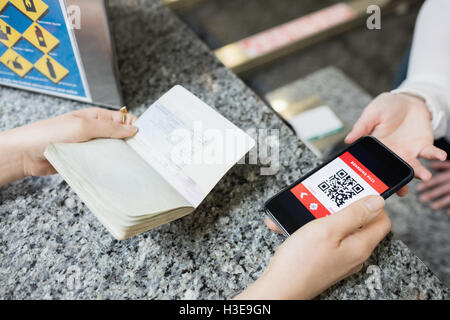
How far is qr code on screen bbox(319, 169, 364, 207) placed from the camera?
56 centimetres

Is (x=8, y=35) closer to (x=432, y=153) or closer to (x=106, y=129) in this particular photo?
(x=106, y=129)

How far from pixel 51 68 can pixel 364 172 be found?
0.62 m

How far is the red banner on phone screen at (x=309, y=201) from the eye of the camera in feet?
1.83

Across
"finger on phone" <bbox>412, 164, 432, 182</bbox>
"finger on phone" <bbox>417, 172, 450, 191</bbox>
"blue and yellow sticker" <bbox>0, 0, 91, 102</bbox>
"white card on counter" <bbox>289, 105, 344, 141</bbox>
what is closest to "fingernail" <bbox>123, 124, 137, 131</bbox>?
"blue and yellow sticker" <bbox>0, 0, 91, 102</bbox>

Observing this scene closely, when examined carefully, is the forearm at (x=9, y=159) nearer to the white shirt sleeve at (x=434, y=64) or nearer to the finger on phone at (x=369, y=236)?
the finger on phone at (x=369, y=236)

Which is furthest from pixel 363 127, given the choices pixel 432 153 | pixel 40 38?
pixel 40 38

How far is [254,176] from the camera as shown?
2.16 ft

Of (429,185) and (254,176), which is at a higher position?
(254,176)

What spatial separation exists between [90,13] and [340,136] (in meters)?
0.84

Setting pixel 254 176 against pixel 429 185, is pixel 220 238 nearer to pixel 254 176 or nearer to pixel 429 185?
pixel 254 176

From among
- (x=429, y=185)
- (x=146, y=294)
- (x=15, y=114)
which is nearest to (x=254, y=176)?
(x=146, y=294)

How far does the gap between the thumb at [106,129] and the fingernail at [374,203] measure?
41 centimetres

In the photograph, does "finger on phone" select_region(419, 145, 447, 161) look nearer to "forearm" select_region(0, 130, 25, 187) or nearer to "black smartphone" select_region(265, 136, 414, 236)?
"black smartphone" select_region(265, 136, 414, 236)

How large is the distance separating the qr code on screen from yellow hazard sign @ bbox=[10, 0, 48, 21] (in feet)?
1.85
